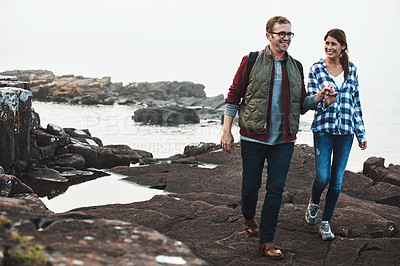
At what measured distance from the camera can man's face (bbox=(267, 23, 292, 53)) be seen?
4285mm

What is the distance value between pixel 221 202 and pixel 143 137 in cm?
1246

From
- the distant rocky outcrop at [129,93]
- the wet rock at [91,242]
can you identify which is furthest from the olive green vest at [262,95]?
the distant rocky outcrop at [129,93]

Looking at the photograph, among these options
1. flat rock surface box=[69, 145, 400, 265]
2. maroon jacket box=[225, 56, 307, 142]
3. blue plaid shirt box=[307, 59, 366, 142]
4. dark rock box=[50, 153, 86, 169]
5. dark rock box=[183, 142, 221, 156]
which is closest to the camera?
maroon jacket box=[225, 56, 307, 142]

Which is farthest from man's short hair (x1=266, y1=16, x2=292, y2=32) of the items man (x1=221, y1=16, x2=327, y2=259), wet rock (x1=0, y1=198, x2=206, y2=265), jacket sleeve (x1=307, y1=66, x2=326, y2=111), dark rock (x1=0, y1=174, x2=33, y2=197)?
dark rock (x1=0, y1=174, x2=33, y2=197)

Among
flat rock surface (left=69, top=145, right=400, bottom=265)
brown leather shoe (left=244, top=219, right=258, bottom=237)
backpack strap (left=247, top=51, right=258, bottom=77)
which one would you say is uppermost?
backpack strap (left=247, top=51, right=258, bottom=77)

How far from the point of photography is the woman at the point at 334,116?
4840 millimetres

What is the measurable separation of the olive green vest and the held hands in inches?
10.1

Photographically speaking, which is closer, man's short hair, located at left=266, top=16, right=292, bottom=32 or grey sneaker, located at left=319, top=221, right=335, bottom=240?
man's short hair, located at left=266, top=16, right=292, bottom=32

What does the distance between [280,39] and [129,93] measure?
53619 millimetres

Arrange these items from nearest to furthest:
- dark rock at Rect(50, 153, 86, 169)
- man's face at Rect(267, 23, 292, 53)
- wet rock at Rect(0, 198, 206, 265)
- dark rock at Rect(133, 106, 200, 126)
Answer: wet rock at Rect(0, 198, 206, 265) → man's face at Rect(267, 23, 292, 53) → dark rock at Rect(50, 153, 86, 169) → dark rock at Rect(133, 106, 200, 126)

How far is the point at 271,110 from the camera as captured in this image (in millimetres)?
4383

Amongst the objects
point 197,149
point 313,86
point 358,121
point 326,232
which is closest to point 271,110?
point 313,86

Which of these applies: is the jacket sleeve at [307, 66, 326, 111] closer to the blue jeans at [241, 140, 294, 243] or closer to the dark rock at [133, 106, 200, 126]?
the blue jeans at [241, 140, 294, 243]

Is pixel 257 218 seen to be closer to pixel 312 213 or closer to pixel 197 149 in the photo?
pixel 312 213
